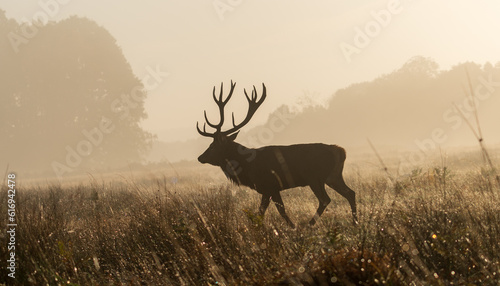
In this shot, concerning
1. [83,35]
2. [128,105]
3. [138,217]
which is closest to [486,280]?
[138,217]

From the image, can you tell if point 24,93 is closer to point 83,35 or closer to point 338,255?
point 83,35

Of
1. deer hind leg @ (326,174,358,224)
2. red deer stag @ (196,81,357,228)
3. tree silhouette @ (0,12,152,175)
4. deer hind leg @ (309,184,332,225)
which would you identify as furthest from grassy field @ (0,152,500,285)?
tree silhouette @ (0,12,152,175)

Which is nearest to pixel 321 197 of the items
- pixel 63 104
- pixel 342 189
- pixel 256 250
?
pixel 342 189

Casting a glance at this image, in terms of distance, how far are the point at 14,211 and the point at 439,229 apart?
14.3 feet

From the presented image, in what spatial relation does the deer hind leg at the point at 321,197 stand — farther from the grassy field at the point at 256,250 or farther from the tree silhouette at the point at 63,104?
the tree silhouette at the point at 63,104

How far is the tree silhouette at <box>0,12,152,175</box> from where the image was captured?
37.7 m

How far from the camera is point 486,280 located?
11.2ft

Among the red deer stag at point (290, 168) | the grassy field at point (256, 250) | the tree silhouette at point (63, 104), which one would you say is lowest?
the grassy field at point (256, 250)

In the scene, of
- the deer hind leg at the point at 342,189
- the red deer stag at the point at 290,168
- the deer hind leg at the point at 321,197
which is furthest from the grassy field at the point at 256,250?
the deer hind leg at the point at 342,189

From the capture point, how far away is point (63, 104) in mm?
38281

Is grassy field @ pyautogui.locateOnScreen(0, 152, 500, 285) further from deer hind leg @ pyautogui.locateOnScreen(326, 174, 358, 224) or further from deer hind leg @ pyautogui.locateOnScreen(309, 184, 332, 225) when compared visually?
deer hind leg @ pyautogui.locateOnScreen(326, 174, 358, 224)

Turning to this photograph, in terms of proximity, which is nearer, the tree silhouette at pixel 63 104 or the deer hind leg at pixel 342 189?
the deer hind leg at pixel 342 189

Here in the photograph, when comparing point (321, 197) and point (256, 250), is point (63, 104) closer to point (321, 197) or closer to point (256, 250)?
point (321, 197)

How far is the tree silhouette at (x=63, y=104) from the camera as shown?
124 feet
